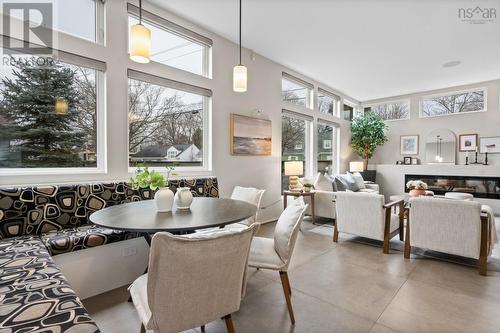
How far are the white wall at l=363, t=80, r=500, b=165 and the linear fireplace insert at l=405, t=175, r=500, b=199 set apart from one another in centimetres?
49

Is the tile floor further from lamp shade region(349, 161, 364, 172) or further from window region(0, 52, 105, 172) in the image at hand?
lamp shade region(349, 161, 364, 172)

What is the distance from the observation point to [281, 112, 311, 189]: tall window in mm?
5453

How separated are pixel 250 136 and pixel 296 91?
1913 millimetres

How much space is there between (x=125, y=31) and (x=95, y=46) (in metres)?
0.42

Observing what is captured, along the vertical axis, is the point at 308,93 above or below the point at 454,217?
above

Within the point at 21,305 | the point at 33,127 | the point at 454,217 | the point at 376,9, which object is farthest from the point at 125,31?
the point at 454,217

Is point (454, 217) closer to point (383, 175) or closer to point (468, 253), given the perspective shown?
point (468, 253)

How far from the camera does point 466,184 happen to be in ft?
20.5

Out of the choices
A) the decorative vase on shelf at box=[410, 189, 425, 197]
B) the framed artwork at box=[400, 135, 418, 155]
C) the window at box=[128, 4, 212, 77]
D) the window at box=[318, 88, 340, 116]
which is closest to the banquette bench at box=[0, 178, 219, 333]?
the window at box=[128, 4, 212, 77]

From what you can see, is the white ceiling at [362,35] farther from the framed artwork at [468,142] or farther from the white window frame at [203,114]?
the framed artwork at [468,142]

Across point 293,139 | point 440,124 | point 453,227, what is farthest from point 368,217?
point 440,124

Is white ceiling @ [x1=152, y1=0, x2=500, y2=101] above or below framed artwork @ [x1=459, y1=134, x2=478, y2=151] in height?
above

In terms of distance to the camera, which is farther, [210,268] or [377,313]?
[377,313]

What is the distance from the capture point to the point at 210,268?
1.22 metres
